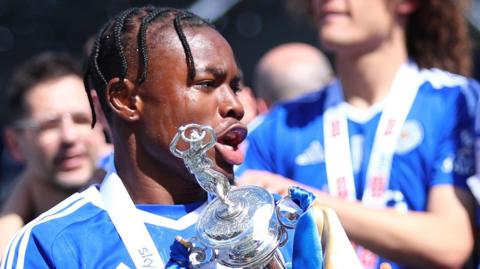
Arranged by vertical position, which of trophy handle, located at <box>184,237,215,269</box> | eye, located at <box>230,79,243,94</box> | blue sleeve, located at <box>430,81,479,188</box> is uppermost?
eye, located at <box>230,79,243,94</box>

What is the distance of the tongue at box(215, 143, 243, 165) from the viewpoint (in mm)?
2365

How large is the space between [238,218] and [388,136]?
A: 1.31 metres

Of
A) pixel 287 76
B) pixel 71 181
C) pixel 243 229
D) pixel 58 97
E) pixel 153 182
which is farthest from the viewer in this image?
pixel 287 76

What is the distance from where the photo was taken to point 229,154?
7.78 feet

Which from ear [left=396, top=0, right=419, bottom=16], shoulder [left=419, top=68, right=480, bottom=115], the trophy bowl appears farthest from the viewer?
ear [left=396, top=0, right=419, bottom=16]

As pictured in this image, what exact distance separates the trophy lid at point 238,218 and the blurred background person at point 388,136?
32.0 inches

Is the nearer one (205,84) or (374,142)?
(205,84)

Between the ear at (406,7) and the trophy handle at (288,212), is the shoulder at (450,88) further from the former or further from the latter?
the trophy handle at (288,212)

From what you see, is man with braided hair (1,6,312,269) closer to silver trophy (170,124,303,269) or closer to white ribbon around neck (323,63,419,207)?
silver trophy (170,124,303,269)

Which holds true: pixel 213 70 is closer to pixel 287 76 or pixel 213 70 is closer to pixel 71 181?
pixel 71 181

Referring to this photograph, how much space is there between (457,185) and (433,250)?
22cm

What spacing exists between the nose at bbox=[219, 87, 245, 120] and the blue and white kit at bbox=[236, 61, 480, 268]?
842 millimetres

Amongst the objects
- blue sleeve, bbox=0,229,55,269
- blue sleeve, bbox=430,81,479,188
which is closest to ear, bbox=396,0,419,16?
blue sleeve, bbox=430,81,479,188

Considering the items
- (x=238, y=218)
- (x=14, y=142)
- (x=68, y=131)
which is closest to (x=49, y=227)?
(x=238, y=218)
